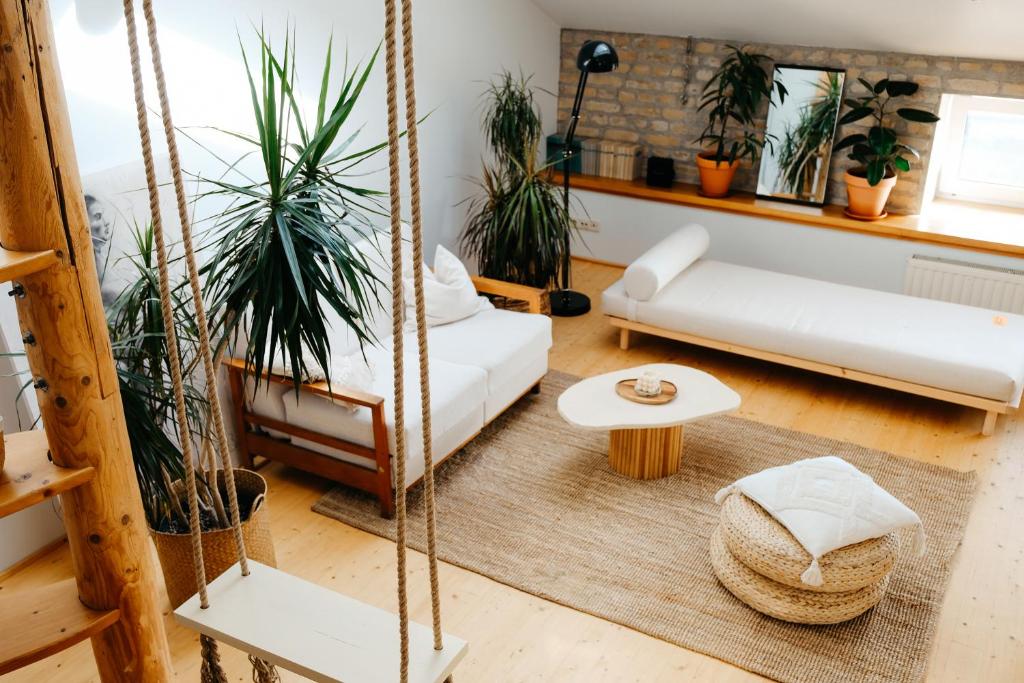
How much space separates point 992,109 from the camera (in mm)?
5418

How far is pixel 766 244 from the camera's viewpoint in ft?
19.0

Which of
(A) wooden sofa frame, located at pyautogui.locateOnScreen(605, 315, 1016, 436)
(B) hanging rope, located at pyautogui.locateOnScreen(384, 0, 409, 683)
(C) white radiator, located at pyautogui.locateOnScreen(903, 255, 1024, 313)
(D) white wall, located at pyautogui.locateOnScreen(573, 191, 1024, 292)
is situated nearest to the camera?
(B) hanging rope, located at pyautogui.locateOnScreen(384, 0, 409, 683)

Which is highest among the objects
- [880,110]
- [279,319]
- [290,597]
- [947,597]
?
[880,110]

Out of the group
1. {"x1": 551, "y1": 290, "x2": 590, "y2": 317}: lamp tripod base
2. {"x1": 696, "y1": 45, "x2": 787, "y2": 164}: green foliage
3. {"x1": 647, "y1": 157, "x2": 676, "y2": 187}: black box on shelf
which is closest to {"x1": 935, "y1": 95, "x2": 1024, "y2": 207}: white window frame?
{"x1": 696, "y1": 45, "x2": 787, "y2": 164}: green foliage

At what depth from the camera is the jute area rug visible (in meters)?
3.14

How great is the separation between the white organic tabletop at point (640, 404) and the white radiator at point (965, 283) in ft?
6.11

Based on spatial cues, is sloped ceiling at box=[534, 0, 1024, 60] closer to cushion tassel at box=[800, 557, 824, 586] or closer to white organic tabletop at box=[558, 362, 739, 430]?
white organic tabletop at box=[558, 362, 739, 430]

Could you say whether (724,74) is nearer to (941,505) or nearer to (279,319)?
(941,505)

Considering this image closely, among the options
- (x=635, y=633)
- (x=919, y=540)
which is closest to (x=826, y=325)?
(x=919, y=540)

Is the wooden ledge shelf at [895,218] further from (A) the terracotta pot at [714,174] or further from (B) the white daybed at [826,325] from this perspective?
(B) the white daybed at [826,325]

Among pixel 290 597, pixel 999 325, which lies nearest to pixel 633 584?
pixel 290 597

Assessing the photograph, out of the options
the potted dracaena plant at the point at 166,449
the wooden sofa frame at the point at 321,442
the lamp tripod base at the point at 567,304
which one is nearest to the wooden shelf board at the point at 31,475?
the potted dracaena plant at the point at 166,449

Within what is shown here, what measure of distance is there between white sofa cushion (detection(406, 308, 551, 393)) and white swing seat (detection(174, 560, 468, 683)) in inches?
92.2

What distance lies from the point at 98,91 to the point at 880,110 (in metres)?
4.23
